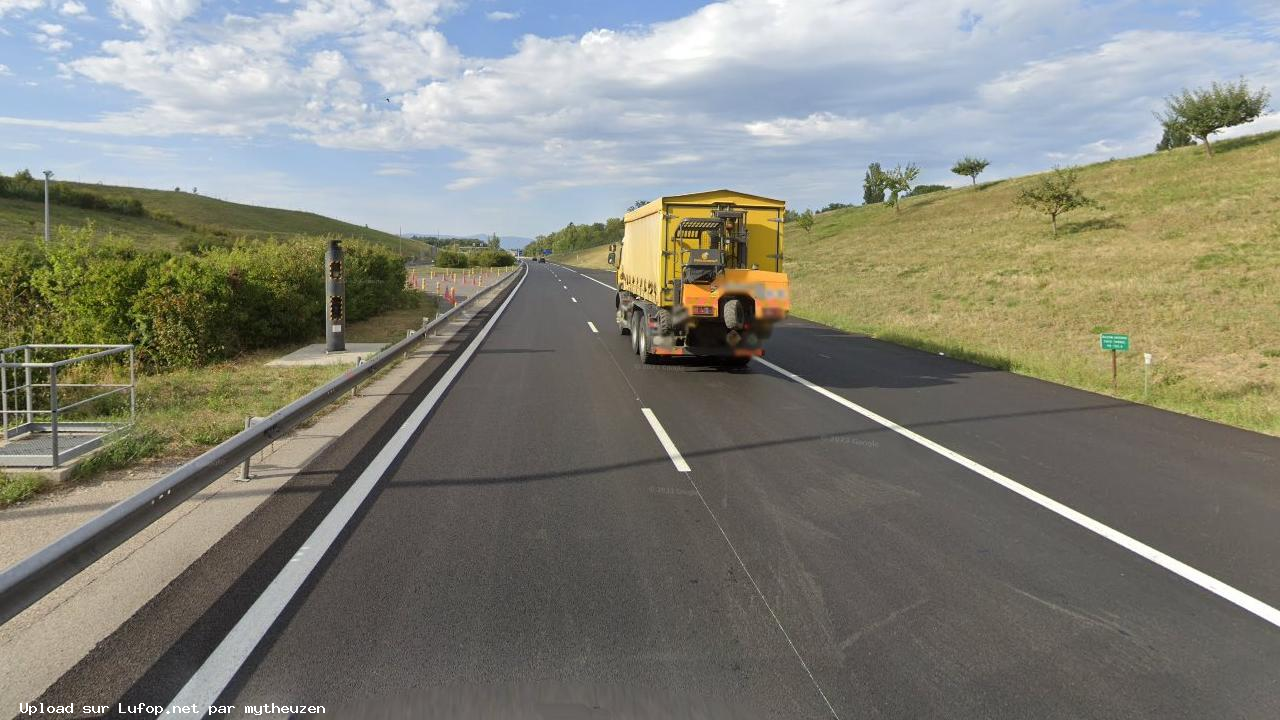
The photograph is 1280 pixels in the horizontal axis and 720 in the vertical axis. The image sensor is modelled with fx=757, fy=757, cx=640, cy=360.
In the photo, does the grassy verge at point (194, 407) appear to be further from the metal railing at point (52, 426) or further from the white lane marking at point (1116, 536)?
the white lane marking at point (1116, 536)

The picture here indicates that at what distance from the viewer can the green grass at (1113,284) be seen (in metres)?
14.4

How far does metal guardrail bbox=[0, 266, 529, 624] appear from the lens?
10.6ft

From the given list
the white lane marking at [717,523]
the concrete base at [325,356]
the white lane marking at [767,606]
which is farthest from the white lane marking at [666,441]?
the concrete base at [325,356]

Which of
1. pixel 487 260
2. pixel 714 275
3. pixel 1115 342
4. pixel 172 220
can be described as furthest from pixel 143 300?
pixel 172 220

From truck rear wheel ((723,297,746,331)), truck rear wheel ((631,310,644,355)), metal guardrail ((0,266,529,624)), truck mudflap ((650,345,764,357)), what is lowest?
metal guardrail ((0,266,529,624))

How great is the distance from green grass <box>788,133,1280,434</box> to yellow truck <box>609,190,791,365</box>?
5.30 meters

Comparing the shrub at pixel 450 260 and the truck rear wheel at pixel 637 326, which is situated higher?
the shrub at pixel 450 260

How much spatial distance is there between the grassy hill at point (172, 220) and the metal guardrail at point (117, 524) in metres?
41.0

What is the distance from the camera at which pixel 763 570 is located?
15.4ft

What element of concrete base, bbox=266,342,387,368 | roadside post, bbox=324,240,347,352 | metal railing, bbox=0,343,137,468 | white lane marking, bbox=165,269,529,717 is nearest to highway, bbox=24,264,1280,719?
white lane marking, bbox=165,269,529,717

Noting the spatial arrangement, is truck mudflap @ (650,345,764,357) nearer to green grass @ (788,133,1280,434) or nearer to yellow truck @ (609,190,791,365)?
yellow truck @ (609,190,791,365)

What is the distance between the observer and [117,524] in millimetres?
3990

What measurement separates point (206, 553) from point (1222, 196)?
162 feet

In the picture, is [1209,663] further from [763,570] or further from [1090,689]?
[763,570]
